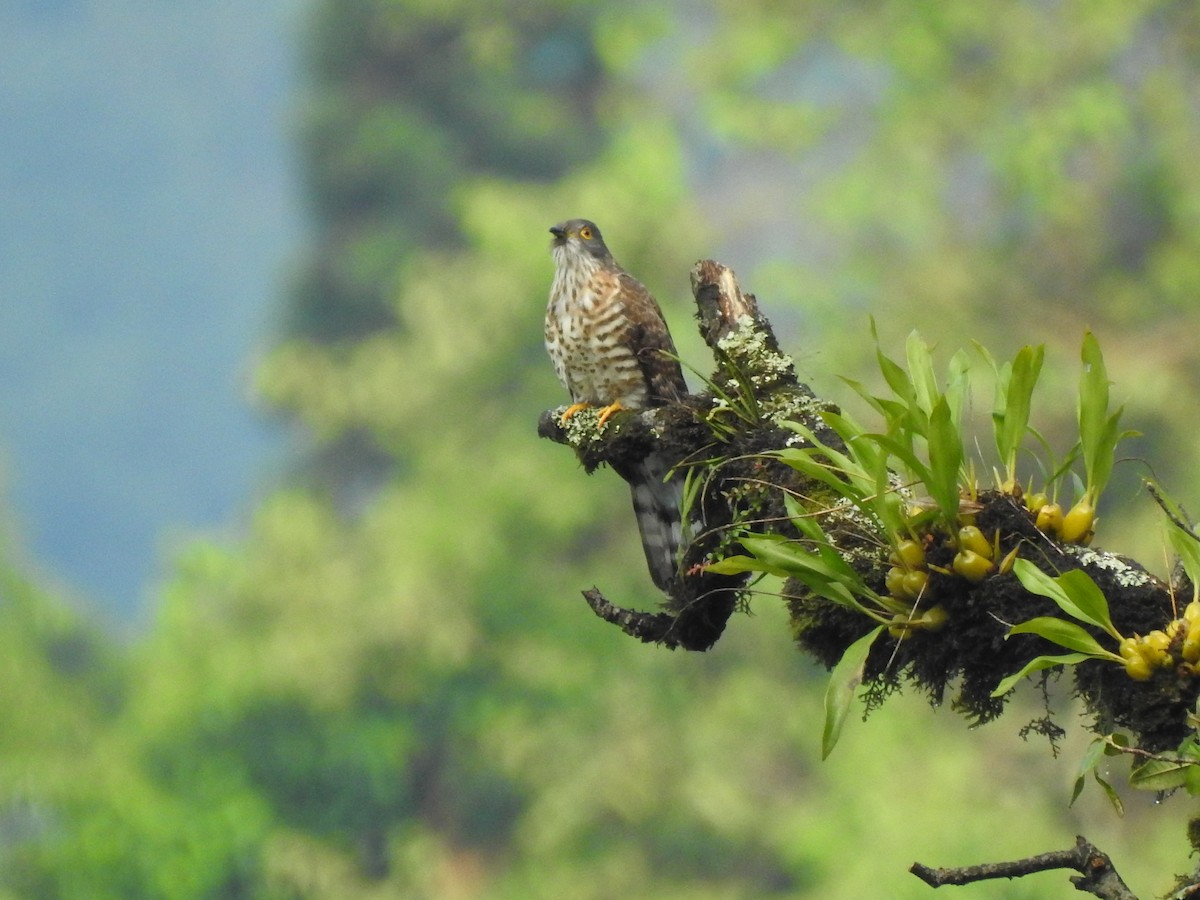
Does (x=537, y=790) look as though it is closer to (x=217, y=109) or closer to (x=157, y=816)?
(x=157, y=816)

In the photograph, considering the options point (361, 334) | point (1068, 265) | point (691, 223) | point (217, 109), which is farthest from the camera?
point (217, 109)

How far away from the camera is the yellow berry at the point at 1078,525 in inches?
82.9

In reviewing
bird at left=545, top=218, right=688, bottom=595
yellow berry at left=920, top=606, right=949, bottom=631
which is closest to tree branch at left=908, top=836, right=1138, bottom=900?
yellow berry at left=920, top=606, right=949, bottom=631

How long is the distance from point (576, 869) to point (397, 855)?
5.96 feet

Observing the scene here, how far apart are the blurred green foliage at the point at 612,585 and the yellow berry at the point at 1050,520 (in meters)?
9.01

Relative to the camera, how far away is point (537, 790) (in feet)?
47.1

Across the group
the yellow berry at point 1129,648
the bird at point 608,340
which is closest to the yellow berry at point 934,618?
the yellow berry at point 1129,648

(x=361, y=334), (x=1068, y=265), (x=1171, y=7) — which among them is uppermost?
(x=361, y=334)

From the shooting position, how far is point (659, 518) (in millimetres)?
3352

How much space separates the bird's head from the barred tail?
4.89 ft

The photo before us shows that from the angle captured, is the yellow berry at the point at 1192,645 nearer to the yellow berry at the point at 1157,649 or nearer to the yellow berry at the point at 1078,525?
the yellow berry at the point at 1157,649

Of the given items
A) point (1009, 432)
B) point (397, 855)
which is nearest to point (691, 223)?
point (397, 855)

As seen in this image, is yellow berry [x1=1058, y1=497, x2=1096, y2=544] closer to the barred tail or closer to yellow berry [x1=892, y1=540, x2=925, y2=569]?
yellow berry [x1=892, y1=540, x2=925, y2=569]

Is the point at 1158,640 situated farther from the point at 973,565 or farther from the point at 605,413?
the point at 605,413
